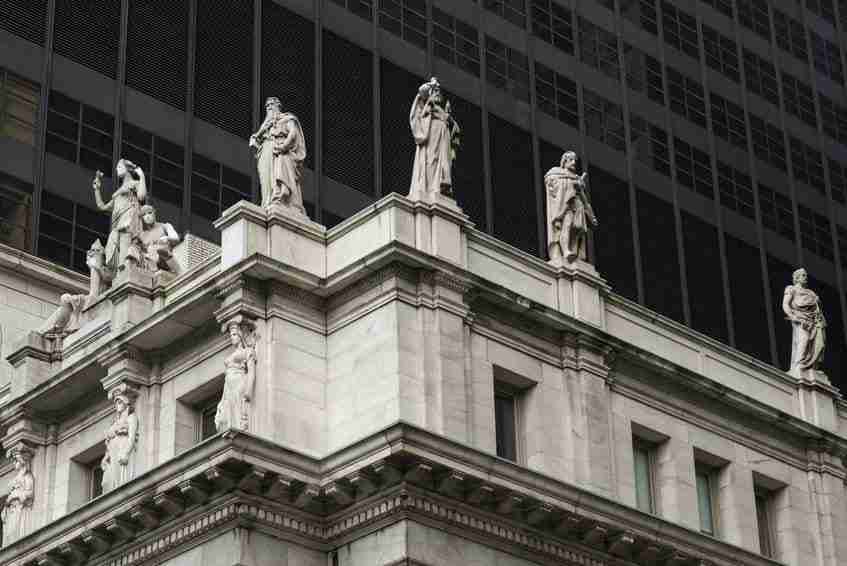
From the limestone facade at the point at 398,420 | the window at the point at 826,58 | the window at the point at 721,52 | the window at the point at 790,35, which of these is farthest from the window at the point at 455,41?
the limestone facade at the point at 398,420

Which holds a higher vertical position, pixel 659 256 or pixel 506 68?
pixel 506 68

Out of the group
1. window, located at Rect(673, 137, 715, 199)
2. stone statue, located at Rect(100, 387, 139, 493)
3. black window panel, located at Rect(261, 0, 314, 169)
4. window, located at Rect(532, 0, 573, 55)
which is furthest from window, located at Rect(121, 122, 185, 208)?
window, located at Rect(673, 137, 715, 199)

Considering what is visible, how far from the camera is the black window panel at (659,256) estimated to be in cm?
8425

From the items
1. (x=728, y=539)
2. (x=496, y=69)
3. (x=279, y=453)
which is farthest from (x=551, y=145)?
(x=279, y=453)

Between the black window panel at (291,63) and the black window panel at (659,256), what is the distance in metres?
14.8

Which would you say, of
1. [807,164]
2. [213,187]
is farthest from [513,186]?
[807,164]

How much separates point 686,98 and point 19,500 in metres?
43.8

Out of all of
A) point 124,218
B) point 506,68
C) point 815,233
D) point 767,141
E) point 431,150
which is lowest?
point 431,150

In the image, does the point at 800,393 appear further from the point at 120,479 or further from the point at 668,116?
the point at 668,116

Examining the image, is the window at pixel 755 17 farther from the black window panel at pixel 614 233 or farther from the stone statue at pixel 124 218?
the stone statue at pixel 124 218

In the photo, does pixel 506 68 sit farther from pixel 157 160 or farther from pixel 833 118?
pixel 833 118

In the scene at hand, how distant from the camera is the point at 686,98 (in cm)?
9188

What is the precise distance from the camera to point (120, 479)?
52375 mm

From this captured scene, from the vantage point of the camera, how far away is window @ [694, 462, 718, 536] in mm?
55625
